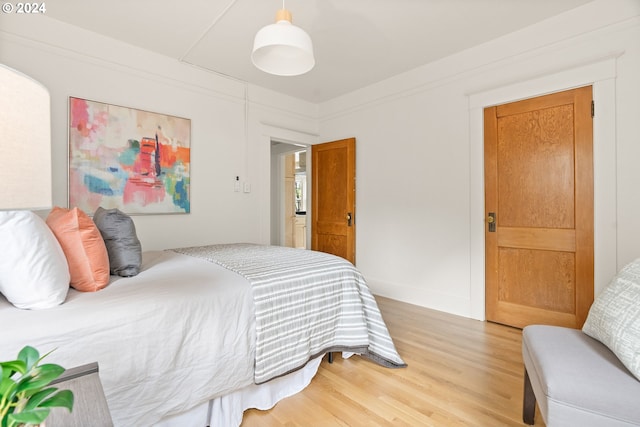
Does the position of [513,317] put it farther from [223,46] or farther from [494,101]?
[223,46]

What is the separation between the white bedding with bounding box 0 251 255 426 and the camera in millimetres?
1062

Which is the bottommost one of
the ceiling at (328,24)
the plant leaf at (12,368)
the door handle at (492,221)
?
the plant leaf at (12,368)

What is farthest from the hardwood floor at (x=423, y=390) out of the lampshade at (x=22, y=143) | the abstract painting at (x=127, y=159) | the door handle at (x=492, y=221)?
the abstract painting at (x=127, y=159)

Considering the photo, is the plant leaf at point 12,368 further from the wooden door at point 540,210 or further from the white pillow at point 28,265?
the wooden door at point 540,210

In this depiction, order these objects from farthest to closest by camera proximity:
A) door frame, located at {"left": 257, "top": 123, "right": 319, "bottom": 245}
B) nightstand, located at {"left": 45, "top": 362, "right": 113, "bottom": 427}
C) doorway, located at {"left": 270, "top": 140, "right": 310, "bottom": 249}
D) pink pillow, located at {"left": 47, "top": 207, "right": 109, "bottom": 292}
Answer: doorway, located at {"left": 270, "top": 140, "right": 310, "bottom": 249} → door frame, located at {"left": 257, "top": 123, "right": 319, "bottom": 245} → pink pillow, located at {"left": 47, "top": 207, "right": 109, "bottom": 292} → nightstand, located at {"left": 45, "top": 362, "right": 113, "bottom": 427}

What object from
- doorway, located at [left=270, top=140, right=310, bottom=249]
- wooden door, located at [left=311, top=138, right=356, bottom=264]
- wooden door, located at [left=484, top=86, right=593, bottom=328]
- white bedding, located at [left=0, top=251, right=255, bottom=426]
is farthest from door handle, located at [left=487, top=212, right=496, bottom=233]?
doorway, located at [left=270, top=140, right=310, bottom=249]

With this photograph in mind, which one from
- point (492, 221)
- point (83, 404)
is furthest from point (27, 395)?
point (492, 221)

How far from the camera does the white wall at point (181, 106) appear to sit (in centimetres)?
256

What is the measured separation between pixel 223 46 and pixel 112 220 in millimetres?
2127

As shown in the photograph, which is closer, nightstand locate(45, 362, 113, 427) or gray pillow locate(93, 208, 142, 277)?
nightstand locate(45, 362, 113, 427)

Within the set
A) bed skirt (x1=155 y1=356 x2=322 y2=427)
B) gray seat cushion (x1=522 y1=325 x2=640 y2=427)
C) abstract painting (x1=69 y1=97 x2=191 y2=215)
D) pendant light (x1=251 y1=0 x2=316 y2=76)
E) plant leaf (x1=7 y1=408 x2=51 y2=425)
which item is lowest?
bed skirt (x1=155 y1=356 x2=322 y2=427)

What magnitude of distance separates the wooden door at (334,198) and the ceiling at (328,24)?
121 cm

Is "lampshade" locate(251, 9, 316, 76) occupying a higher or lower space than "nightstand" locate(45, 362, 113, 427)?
higher

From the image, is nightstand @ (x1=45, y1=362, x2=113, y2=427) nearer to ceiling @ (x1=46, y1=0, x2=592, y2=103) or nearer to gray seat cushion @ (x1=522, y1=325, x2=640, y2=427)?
gray seat cushion @ (x1=522, y1=325, x2=640, y2=427)
